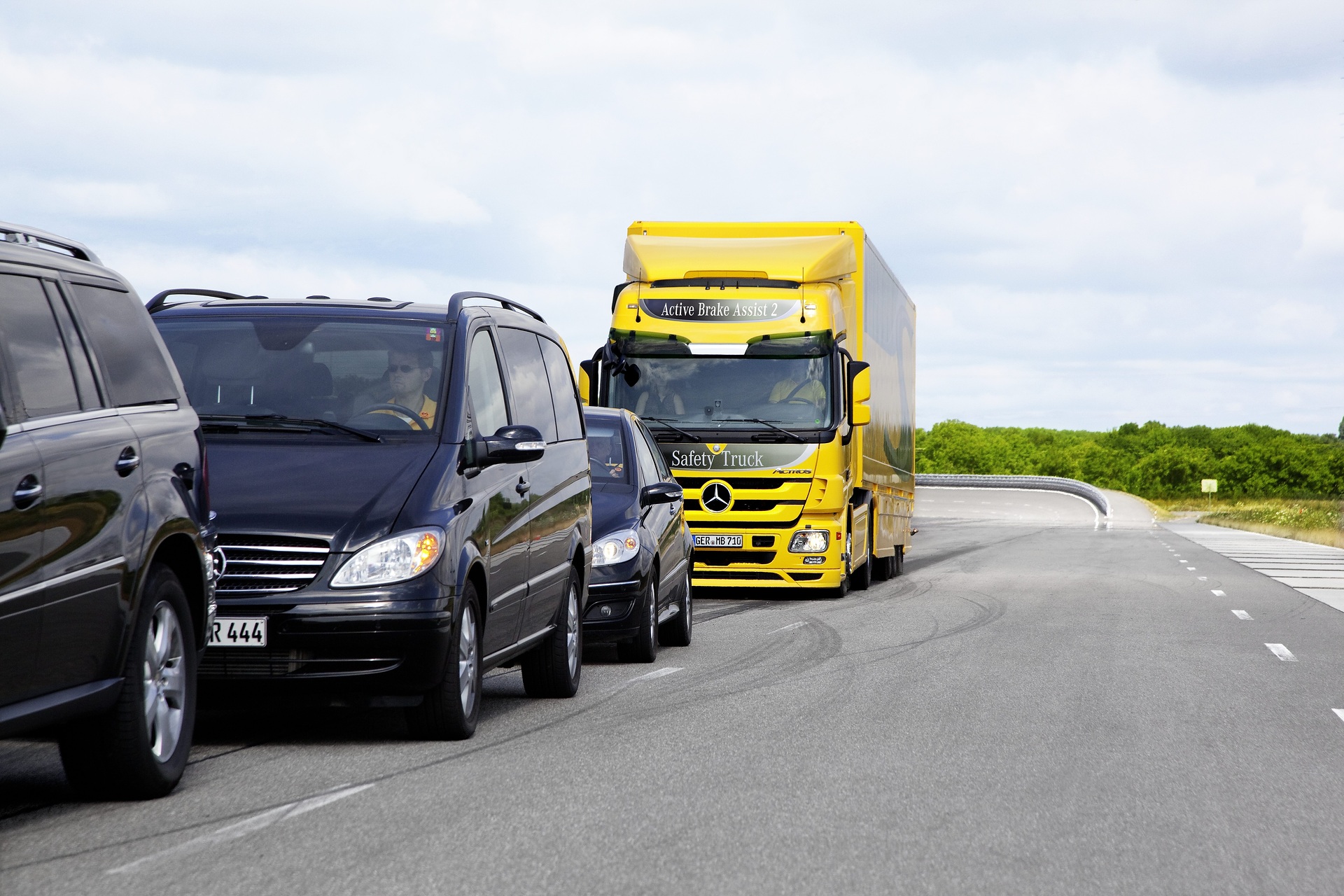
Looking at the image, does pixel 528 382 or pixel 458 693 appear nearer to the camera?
pixel 458 693

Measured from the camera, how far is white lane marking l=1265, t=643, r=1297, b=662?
1257cm

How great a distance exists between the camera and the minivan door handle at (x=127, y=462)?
5.80 m

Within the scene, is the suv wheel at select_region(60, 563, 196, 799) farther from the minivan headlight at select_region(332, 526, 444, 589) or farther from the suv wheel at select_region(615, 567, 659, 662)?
the suv wheel at select_region(615, 567, 659, 662)

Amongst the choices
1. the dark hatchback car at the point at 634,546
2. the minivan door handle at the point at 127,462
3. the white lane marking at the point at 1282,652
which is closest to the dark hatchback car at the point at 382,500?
the minivan door handle at the point at 127,462

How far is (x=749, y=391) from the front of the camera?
17953 mm

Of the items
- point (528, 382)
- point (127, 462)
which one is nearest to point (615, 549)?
point (528, 382)

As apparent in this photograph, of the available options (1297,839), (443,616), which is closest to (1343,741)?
(1297,839)

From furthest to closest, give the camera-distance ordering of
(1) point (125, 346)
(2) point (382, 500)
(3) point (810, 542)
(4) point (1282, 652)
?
1. (3) point (810, 542)
2. (4) point (1282, 652)
3. (2) point (382, 500)
4. (1) point (125, 346)

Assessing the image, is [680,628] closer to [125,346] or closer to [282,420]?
[282,420]

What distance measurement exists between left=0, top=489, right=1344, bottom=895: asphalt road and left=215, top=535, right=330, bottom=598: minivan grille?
73cm

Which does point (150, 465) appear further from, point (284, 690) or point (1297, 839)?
point (1297, 839)

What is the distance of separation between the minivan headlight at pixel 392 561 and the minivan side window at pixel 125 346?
1.02m

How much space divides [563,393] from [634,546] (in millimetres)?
1578

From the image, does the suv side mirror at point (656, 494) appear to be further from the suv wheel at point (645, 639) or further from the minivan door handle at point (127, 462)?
the minivan door handle at point (127, 462)
